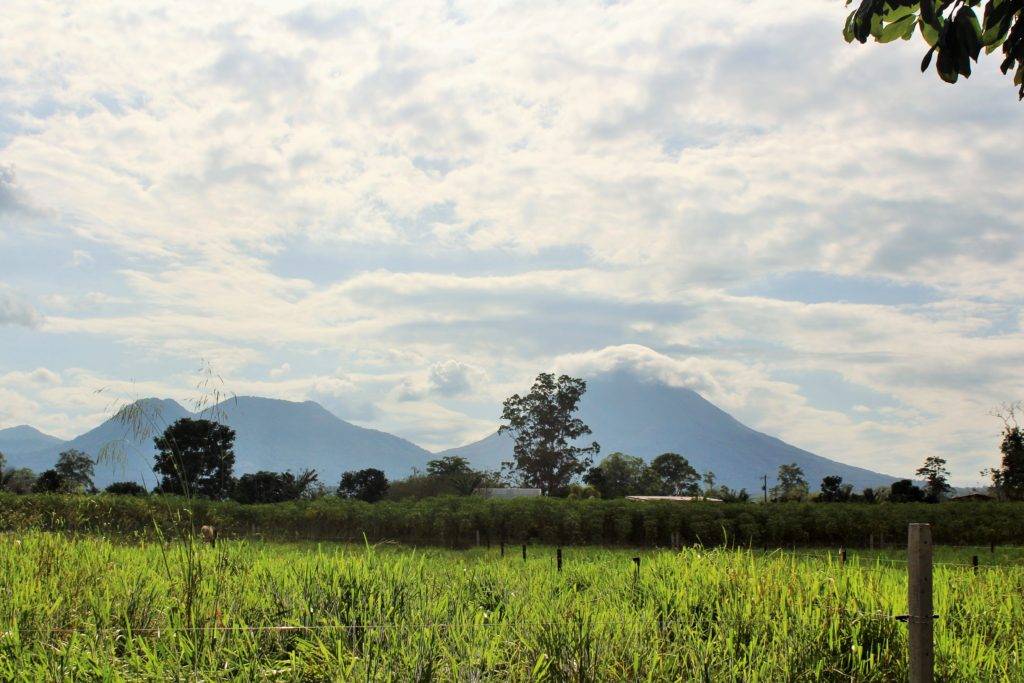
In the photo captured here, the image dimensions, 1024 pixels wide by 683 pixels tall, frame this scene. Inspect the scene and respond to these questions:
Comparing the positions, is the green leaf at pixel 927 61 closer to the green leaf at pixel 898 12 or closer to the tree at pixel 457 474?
the green leaf at pixel 898 12

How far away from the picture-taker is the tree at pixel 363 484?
168 feet

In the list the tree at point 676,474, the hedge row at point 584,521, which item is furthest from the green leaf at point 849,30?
the tree at point 676,474

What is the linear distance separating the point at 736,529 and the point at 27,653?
28.3 m

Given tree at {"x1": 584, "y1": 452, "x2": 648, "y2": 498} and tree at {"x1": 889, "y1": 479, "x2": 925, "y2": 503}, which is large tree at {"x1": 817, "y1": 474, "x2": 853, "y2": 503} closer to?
tree at {"x1": 889, "y1": 479, "x2": 925, "y2": 503}

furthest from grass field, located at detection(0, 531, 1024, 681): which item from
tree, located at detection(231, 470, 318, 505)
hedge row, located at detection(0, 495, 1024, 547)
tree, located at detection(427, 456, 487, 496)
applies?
tree, located at detection(231, 470, 318, 505)

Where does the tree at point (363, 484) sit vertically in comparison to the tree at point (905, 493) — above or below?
below

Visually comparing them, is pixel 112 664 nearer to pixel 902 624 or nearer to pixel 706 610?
pixel 706 610

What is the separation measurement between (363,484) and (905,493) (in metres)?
32.2

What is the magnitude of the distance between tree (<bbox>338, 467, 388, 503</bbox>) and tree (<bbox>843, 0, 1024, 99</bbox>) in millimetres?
47298

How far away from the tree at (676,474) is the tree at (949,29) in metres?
81.8

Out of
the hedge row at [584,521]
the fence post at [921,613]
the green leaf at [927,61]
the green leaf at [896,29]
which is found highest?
the green leaf at [896,29]

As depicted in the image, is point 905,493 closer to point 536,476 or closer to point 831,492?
point 831,492

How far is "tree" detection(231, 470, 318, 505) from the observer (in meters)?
49.2

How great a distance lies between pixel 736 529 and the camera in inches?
1238
